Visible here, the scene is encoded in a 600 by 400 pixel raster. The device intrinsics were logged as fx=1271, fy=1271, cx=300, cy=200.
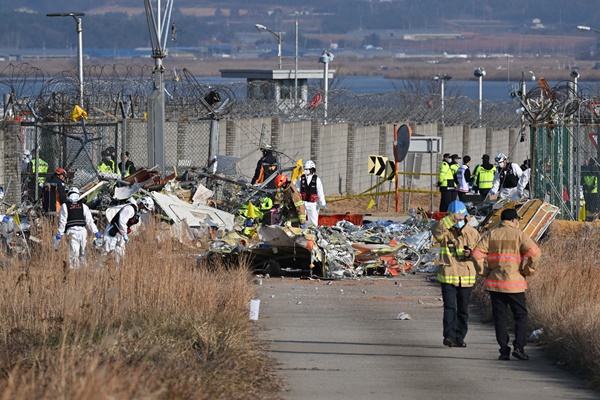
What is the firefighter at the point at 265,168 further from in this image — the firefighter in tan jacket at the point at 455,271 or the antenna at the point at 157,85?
the firefighter in tan jacket at the point at 455,271

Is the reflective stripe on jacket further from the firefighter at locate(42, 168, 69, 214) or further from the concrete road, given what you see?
the firefighter at locate(42, 168, 69, 214)

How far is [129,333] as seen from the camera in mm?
10781

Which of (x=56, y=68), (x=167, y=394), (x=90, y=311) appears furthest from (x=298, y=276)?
(x=56, y=68)

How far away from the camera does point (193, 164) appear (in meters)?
30.5

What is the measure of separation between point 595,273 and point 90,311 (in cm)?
629

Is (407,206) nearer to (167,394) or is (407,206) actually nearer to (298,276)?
(298,276)

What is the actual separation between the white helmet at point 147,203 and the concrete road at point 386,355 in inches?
224

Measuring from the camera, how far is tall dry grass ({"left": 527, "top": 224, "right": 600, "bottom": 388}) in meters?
11.6

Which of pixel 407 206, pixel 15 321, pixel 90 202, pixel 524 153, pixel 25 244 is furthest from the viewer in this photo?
Answer: pixel 524 153

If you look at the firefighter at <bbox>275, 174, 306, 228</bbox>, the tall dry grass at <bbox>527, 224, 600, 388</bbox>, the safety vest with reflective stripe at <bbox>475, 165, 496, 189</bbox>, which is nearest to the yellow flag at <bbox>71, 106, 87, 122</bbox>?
the firefighter at <bbox>275, 174, 306, 228</bbox>

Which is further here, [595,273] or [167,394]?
[595,273]

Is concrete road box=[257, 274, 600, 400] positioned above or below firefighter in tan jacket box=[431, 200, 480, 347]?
below

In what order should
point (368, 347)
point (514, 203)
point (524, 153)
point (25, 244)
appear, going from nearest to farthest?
point (368, 347), point (25, 244), point (514, 203), point (524, 153)

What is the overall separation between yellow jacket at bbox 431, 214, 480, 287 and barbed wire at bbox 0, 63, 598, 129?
32.4 feet
